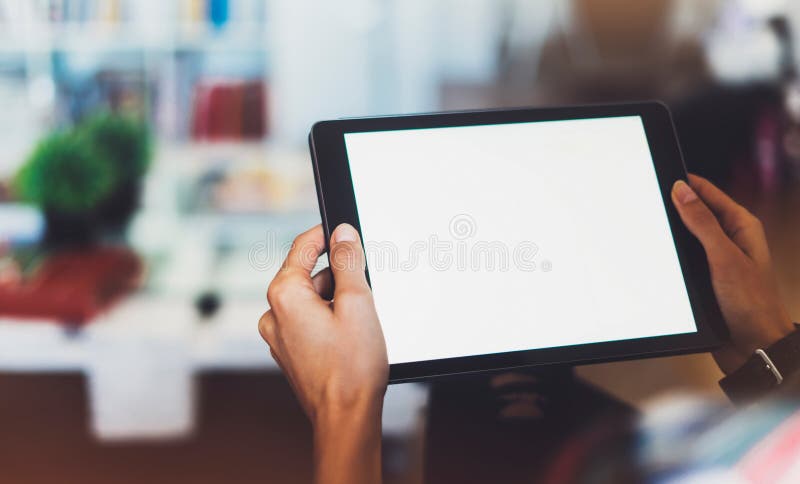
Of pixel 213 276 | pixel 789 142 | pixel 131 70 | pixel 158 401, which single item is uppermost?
pixel 131 70

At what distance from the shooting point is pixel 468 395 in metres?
0.75

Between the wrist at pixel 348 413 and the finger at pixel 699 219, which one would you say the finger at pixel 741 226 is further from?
the wrist at pixel 348 413

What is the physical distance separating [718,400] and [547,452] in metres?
0.18

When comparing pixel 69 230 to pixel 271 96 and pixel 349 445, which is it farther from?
pixel 271 96

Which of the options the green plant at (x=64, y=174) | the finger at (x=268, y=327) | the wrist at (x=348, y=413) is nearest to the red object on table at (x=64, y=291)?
the green plant at (x=64, y=174)

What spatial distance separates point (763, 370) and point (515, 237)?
0.87 feet

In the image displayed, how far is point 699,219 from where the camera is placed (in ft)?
2.22

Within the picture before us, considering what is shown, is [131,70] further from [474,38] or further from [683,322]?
[683,322]

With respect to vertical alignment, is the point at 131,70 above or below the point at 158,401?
above

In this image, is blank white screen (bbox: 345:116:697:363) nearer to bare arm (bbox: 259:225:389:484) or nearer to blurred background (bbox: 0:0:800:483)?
bare arm (bbox: 259:225:389:484)

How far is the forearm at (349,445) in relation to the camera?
1.79 feet

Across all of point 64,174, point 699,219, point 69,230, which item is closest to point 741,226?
point 699,219

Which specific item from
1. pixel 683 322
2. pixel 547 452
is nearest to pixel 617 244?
pixel 683 322

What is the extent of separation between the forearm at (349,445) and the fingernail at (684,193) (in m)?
0.34
